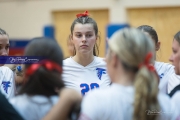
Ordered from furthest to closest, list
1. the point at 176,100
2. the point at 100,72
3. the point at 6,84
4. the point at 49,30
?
the point at 49,30 < the point at 100,72 < the point at 6,84 < the point at 176,100

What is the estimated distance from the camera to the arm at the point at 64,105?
147cm

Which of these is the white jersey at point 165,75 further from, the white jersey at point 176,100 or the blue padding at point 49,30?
the blue padding at point 49,30

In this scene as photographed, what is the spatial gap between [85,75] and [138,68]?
131cm

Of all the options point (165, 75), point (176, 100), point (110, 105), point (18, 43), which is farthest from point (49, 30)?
point (110, 105)

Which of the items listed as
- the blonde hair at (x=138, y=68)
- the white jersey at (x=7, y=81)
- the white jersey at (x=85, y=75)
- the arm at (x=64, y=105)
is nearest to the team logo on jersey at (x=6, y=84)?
the white jersey at (x=7, y=81)

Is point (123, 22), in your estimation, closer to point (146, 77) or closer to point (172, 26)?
point (172, 26)

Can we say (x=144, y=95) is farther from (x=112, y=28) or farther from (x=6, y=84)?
(x=112, y=28)

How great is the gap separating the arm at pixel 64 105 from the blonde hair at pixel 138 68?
0.79 feet

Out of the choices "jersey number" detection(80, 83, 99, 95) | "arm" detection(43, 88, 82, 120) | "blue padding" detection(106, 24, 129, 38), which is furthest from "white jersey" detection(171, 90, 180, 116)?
"blue padding" detection(106, 24, 129, 38)

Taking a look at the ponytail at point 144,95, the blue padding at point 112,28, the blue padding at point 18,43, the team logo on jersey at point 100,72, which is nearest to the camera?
the ponytail at point 144,95

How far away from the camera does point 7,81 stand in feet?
8.91

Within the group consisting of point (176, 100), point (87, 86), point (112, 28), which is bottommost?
point (87, 86)

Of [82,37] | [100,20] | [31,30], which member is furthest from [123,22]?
[82,37]

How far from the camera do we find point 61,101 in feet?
4.87
